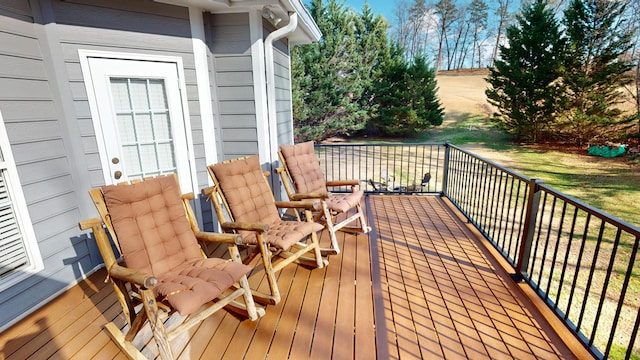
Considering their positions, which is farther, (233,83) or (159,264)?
(233,83)

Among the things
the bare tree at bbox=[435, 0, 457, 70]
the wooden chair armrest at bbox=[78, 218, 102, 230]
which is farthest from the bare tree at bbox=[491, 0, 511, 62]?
the wooden chair armrest at bbox=[78, 218, 102, 230]

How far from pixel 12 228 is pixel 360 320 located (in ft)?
8.27

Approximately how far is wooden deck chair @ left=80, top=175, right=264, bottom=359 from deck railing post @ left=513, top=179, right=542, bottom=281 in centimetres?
213

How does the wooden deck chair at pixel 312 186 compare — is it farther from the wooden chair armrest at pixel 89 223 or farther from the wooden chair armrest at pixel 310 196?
the wooden chair armrest at pixel 89 223

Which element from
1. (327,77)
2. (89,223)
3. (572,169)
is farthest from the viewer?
(327,77)

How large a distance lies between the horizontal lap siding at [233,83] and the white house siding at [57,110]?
556 millimetres

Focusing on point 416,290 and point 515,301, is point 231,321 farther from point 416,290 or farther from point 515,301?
point 515,301

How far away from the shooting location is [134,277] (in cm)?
166

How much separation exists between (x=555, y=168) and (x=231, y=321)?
11.9 m

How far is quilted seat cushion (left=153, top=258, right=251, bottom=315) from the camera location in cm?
167

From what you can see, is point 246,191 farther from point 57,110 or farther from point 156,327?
point 57,110

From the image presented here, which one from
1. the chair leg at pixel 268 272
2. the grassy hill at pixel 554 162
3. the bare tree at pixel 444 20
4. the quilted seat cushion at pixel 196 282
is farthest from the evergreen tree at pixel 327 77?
the bare tree at pixel 444 20

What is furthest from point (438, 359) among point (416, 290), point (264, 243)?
point (264, 243)

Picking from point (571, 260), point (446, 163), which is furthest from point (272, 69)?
point (571, 260)
